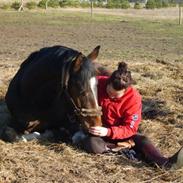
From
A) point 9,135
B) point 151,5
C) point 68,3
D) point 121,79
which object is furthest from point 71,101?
point 151,5

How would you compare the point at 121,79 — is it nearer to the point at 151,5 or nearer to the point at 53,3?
the point at 53,3

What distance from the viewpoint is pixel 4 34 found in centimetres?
2000

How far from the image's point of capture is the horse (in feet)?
14.8

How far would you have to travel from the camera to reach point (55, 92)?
4.83m

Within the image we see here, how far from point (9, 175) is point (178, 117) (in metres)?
2.89

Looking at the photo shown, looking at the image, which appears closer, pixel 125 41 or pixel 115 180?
pixel 115 180

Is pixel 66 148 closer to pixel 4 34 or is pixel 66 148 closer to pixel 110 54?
pixel 110 54

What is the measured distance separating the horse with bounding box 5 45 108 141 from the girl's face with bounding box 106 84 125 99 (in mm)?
203

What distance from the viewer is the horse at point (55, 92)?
452 centimetres

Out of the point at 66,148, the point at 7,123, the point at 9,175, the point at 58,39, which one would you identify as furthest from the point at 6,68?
Answer: the point at 58,39

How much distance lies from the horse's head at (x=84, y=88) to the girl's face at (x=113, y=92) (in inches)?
10.1

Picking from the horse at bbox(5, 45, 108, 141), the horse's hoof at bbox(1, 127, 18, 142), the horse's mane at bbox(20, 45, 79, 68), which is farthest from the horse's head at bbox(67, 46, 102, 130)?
the horse's hoof at bbox(1, 127, 18, 142)

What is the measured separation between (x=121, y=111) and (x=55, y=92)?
2.23ft

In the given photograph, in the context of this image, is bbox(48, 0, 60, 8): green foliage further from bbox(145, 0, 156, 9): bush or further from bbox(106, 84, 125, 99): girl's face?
bbox(106, 84, 125, 99): girl's face
